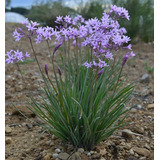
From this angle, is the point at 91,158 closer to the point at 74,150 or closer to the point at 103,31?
the point at 74,150

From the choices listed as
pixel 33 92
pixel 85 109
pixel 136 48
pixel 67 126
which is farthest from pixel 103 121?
pixel 136 48

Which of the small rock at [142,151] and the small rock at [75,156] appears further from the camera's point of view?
the small rock at [142,151]

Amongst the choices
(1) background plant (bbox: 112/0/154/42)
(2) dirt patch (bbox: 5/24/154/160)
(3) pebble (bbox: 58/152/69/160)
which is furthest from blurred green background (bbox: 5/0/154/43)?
(3) pebble (bbox: 58/152/69/160)

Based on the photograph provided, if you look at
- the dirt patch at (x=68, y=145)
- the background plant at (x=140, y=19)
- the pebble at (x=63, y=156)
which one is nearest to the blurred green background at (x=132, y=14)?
the background plant at (x=140, y=19)

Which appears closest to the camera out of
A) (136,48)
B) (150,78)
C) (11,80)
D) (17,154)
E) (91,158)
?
(91,158)

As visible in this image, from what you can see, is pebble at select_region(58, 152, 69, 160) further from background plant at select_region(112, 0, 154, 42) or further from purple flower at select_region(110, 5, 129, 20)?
background plant at select_region(112, 0, 154, 42)

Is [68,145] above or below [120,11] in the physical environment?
below

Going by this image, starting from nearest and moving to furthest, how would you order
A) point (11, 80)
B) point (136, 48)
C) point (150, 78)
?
point (11, 80)
point (150, 78)
point (136, 48)

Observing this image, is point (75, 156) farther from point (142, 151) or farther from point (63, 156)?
point (142, 151)

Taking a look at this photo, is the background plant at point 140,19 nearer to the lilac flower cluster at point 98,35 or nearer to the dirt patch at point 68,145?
the dirt patch at point 68,145

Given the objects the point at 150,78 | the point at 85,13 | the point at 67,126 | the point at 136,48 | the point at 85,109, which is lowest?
the point at 67,126

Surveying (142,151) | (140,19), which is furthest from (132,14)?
(142,151)
